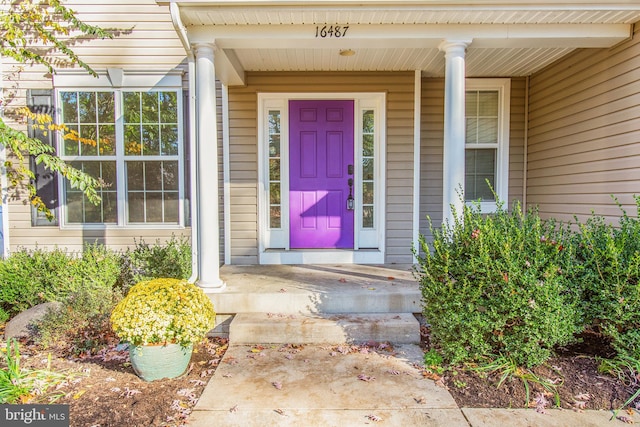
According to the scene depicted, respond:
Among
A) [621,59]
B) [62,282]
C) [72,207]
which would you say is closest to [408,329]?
[621,59]

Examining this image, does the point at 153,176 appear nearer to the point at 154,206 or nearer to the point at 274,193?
the point at 154,206

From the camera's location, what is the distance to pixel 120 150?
4.87 meters

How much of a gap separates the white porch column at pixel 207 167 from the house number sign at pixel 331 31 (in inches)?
37.3

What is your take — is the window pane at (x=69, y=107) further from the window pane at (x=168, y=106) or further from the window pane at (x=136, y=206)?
the window pane at (x=136, y=206)

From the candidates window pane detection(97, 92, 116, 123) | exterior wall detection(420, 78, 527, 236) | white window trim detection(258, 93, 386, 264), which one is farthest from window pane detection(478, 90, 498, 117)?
window pane detection(97, 92, 116, 123)

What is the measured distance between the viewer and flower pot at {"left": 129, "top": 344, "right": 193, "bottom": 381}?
265 centimetres

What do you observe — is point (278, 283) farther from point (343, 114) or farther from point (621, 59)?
point (621, 59)

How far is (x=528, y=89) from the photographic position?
4.98 metres

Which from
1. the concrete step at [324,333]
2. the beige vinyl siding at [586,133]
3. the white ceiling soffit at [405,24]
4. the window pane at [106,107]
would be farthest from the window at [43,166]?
the beige vinyl siding at [586,133]

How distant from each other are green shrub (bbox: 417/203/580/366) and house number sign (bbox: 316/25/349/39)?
1.97m

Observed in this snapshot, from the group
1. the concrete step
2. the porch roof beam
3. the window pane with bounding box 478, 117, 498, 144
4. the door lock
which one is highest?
the porch roof beam

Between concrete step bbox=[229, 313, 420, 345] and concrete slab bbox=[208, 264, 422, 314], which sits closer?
concrete step bbox=[229, 313, 420, 345]

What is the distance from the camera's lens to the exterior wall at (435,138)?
194 inches

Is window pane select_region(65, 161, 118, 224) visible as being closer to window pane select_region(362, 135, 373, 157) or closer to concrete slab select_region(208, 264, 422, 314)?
concrete slab select_region(208, 264, 422, 314)
